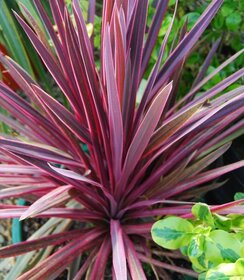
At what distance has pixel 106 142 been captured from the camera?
84cm

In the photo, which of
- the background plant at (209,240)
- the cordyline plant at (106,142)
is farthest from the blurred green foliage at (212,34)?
the background plant at (209,240)

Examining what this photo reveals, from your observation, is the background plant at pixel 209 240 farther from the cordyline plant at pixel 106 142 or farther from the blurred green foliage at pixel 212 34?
the blurred green foliage at pixel 212 34

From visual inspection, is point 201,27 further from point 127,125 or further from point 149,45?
point 127,125

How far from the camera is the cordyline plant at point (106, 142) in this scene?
2.56 ft

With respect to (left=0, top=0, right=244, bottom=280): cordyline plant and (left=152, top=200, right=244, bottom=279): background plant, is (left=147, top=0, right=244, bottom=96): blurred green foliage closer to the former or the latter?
(left=0, top=0, right=244, bottom=280): cordyline plant

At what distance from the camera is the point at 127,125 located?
2.91 ft

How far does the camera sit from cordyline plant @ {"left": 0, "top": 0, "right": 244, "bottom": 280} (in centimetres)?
78

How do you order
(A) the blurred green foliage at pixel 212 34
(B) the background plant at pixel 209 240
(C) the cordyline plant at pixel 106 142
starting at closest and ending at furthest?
(B) the background plant at pixel 209 240
(C) the cordyline plant at pixel 106 142
(A) the blurred green foliage at pixel 212 34

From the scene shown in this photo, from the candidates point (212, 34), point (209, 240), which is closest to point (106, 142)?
point (209, 240)

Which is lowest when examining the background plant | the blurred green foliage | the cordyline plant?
the background plant

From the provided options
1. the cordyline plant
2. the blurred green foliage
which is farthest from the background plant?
the blurred green foliage

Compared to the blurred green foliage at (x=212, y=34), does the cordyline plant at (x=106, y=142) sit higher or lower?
lower

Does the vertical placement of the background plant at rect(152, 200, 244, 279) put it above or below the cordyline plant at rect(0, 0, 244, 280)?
below

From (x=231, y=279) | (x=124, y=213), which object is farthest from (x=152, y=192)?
(x=231, y=279)
